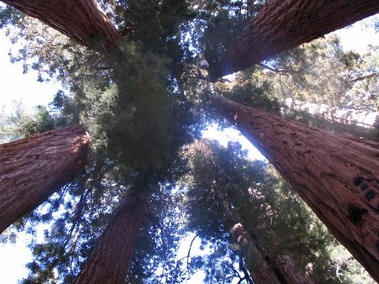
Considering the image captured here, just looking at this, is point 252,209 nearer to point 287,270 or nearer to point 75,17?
point 287,270

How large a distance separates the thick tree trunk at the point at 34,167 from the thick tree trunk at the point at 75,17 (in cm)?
191

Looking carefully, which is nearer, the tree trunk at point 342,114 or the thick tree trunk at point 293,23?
the thick tree trunk at point 293,23

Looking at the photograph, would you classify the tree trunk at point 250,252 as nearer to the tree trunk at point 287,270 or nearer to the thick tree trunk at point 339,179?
the tree trunk at point 287,270

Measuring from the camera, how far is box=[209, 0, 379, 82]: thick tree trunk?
4544mm

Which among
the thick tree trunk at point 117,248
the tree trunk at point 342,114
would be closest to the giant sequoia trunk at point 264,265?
the thick tree trunk at point 117,248

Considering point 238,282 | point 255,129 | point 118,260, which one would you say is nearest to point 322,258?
point 238,282

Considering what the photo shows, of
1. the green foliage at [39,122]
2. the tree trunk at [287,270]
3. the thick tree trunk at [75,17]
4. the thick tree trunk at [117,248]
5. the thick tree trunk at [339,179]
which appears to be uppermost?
the green foliage at [39,122]

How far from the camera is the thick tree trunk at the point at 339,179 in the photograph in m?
2.72

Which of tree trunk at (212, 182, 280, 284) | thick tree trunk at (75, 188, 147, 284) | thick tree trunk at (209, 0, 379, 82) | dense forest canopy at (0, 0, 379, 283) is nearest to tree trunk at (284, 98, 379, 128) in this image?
dense forest canopy at (0, 0, 379, 283)

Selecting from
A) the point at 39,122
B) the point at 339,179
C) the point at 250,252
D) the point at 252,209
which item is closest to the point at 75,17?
the point at 39,122

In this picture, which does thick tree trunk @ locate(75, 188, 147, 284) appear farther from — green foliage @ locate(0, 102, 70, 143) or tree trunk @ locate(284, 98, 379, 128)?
tree trunk @ locate(284, 98, 379, 128)

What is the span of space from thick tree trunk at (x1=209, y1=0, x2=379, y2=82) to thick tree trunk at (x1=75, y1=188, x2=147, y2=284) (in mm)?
4522

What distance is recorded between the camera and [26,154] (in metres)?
5.15

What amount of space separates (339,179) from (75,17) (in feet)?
17.0
